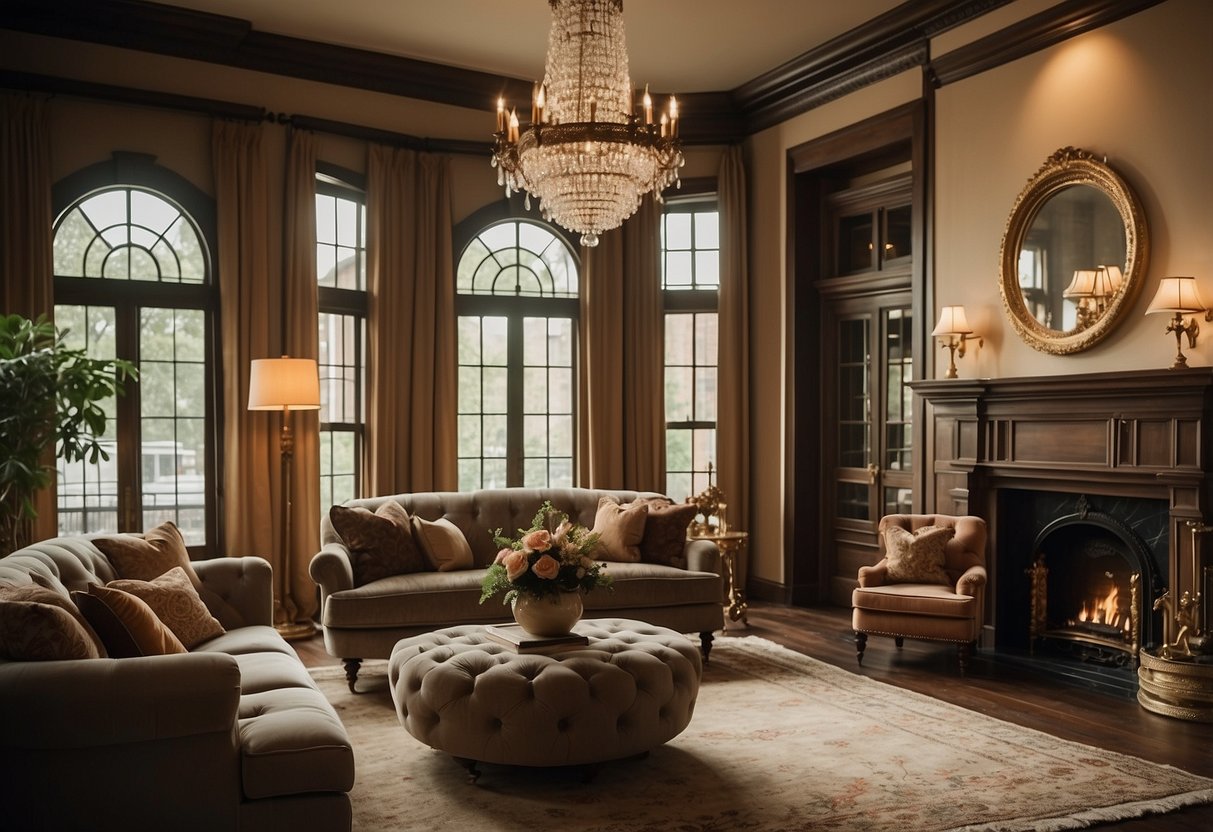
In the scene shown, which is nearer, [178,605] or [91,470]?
[178,605]

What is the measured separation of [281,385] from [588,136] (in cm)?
279

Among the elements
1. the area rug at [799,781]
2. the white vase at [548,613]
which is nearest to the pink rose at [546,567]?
the white vase at [548,613]

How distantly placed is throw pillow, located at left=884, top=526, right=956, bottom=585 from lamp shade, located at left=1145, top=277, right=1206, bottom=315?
172cm

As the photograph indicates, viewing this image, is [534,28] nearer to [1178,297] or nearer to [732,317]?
[732,317]

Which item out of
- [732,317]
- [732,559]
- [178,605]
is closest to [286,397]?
[178,605]

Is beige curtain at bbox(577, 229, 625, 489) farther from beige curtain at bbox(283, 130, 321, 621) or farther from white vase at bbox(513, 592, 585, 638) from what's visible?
white vase at bbox(513, 592, 585, 638)

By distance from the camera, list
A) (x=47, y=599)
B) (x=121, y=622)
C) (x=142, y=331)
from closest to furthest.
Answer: (x=47, y=599)
(x=121, y=622)
(x=142, y=331)

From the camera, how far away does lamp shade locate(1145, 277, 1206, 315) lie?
204 inches

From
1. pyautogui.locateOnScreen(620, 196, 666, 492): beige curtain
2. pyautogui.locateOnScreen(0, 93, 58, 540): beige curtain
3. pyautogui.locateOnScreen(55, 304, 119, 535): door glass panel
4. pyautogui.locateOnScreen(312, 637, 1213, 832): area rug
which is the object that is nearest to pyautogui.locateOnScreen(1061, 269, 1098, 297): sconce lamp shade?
pyautogui.locateOnScreen(312, 637, 1213, 832): area rug

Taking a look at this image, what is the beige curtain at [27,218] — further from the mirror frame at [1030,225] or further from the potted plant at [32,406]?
the mirror frame at [1030,225]

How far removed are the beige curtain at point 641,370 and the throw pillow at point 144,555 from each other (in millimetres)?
4119

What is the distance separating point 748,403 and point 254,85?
169 inches

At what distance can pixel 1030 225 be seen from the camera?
6.23 meters

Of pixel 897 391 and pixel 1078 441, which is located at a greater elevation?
pixel 897 391
